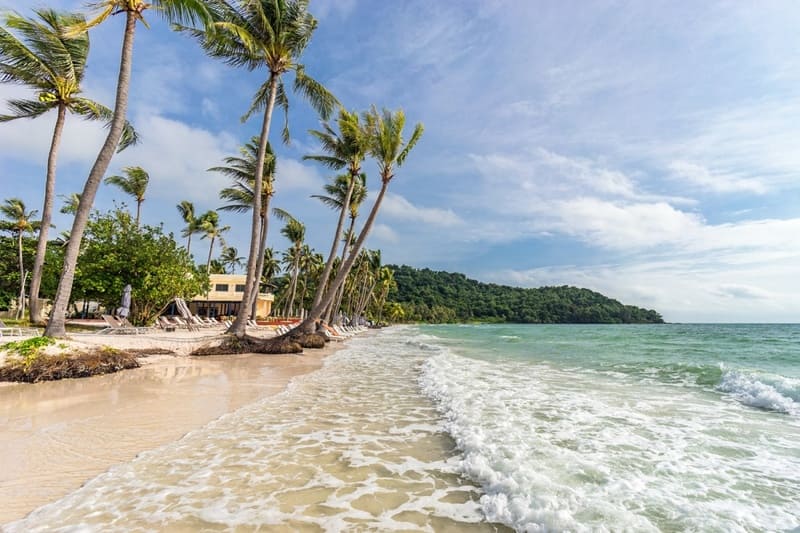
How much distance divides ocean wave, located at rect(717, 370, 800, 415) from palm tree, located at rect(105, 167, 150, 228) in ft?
113

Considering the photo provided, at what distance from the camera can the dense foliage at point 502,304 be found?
106m

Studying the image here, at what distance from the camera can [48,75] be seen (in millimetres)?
15070

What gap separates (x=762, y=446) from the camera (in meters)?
5.23

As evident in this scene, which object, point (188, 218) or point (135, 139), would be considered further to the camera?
point (188, 218)

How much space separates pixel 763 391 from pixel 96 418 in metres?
12.9

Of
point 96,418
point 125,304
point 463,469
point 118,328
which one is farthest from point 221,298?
point 463,469

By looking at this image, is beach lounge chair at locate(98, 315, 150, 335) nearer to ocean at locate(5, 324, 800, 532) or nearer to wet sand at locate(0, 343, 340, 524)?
wet sand at locate(0, 343, 340, 524)

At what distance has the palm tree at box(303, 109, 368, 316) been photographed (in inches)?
731

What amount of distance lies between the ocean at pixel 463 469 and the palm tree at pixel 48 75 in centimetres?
1485

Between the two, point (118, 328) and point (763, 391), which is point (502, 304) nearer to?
point (118, 328)

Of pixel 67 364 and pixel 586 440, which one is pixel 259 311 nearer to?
pixel 67 364

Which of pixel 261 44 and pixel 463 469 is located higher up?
pixel 261 44

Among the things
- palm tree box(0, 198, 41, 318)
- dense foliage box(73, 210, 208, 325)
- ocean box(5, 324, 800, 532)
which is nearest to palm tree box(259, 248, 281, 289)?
palm tree box(0, 198, 41, 318)

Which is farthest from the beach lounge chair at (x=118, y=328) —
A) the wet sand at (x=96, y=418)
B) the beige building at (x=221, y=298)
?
the beige building at (x=221, y=298)
